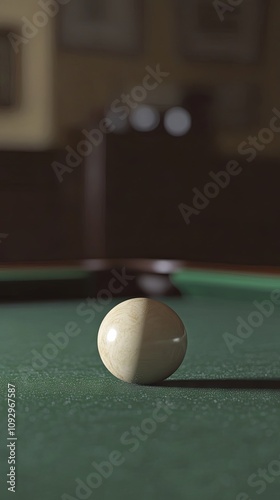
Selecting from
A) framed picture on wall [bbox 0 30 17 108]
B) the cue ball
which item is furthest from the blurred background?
the cue ball

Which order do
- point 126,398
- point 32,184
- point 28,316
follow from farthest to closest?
1. point 32,184
2. point 28,316
3. point 126,398

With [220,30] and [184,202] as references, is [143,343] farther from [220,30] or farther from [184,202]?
[220,30]

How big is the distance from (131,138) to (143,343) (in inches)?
156

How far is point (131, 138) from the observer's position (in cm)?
534

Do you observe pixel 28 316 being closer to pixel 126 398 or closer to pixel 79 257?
pixel 126 398

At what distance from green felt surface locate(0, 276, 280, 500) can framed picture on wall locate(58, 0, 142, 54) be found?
3.62m

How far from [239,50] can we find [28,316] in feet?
12.6

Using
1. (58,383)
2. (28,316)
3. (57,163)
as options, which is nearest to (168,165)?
(57,163)

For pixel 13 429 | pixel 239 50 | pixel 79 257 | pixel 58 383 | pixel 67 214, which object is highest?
pixel 239 50

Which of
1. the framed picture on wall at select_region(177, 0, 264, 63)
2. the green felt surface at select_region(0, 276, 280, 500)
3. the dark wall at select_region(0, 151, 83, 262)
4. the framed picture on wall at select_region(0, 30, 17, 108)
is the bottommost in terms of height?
the dark wall at select_region(0, 151, 83, 262)

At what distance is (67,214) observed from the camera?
5.45m

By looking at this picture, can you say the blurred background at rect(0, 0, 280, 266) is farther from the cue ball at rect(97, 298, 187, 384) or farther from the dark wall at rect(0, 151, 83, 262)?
the cue ball at rect(97, 298, 187, 384)

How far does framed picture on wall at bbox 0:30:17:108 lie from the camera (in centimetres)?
523

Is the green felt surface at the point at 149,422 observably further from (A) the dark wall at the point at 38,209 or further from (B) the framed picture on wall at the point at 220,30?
(B) the framed picture on wall at the point at 220,30
